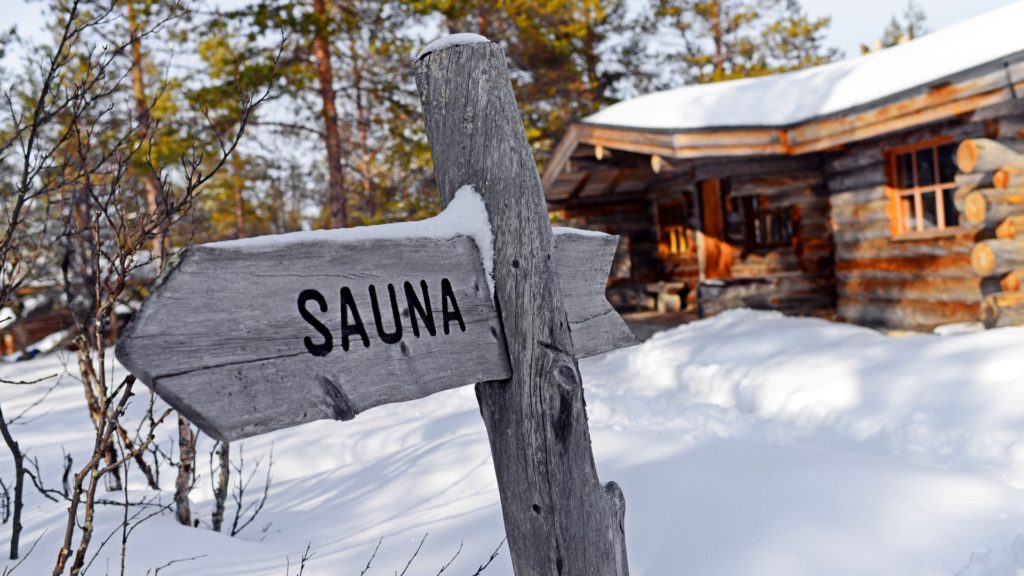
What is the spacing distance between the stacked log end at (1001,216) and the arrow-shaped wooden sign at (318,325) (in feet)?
24.7

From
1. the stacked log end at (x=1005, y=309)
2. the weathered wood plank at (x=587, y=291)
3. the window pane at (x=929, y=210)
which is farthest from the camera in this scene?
the window pane at (x=929, y=210)

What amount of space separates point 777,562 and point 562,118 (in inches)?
754

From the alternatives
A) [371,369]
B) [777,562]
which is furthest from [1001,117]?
[371,369]

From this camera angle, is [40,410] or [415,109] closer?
[40,410]

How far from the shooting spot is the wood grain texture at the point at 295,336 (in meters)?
1.29

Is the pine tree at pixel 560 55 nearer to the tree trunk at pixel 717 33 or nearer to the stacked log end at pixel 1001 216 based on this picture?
the tree trunk at pixel 717 33

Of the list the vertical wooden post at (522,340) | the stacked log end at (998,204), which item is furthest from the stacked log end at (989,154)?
the vertical wooden post at (522,340)

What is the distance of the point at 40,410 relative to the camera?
32.5 feet

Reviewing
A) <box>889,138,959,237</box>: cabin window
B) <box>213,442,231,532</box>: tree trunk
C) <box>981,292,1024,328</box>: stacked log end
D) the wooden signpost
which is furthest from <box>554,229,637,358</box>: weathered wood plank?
<box>889,138,959,237</box>: cabin window

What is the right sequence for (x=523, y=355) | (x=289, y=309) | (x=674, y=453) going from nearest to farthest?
(x=289, y=309)
(x=523, y=355)
(x=674, y=453)

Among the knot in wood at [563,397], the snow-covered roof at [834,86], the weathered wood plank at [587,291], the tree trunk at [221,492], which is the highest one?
the snow-covered roof at [834,86]

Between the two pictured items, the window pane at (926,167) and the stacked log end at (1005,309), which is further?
the window pane at (926,167)

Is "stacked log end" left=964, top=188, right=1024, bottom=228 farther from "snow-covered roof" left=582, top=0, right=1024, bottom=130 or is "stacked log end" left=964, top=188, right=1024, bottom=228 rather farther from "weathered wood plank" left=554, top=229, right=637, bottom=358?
"weathered wood plank" left=554, top=229, right=637, bottom=358

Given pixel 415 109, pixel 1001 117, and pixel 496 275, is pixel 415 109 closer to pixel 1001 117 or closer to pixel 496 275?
pixel 1001 117
